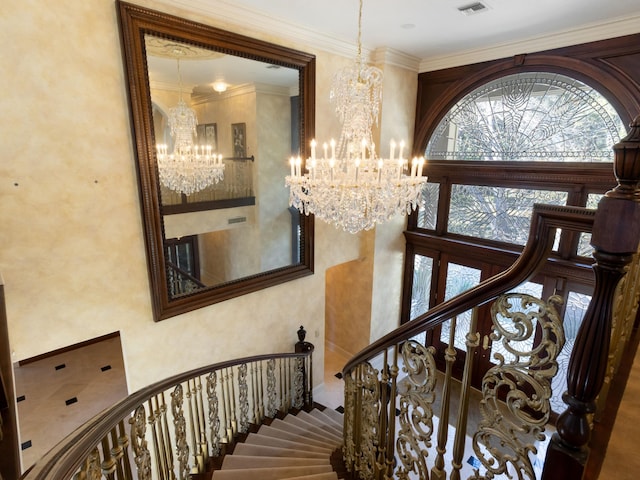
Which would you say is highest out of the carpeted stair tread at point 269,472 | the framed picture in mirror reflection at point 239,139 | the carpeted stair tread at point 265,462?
the framed picture in mirror reflection at point 239,139

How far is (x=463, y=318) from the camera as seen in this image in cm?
494

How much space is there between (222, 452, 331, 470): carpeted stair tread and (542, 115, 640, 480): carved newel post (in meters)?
2.22

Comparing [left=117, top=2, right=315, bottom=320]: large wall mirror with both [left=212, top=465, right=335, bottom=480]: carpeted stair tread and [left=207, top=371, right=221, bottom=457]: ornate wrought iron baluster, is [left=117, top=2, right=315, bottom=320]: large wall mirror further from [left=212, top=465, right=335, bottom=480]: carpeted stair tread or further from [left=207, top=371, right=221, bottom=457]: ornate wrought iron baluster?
A: [left=212, top=465, right=335, bottom=480]: carpeted stair tread

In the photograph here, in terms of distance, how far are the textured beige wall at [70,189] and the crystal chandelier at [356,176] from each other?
1.57 meters

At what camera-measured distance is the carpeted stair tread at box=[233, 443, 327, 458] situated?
295 centimetres

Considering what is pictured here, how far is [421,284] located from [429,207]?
4.37ft

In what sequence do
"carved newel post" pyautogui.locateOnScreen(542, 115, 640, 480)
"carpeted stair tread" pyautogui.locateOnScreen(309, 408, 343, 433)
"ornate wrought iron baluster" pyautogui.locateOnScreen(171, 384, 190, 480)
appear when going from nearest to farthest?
1. "carved newel post" pyautogui.locateOnScreen(542, 115, 640, 480)
2. "ornate wrought iron baluster" pyautogui.locateOnScreen(171, 384, 190, 480)
3. "carpeted stair tread" pyautogui.locateOnScreen(309, 408, 343, 433)

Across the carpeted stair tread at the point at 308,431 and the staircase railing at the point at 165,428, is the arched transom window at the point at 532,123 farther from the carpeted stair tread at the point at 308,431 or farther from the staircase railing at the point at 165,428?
the carpeted stair tread at the point at 308,431

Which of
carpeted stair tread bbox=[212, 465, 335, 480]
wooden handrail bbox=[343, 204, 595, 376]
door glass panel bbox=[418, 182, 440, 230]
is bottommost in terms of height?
carpeted stair tread bbox=[212, 465, 335, 480]

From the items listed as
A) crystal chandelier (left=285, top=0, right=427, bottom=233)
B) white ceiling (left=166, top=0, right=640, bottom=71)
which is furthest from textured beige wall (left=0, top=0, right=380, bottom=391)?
crystal chandelier (left=285, top=0, right=427, bottom=233)

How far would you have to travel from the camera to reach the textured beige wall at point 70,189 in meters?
2.45

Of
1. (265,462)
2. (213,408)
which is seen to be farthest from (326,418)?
(213,408)

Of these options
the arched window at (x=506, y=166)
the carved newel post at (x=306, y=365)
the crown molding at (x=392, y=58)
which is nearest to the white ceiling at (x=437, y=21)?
the crown molding at (x=392, y=58)

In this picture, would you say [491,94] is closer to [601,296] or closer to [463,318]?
[463,318]
